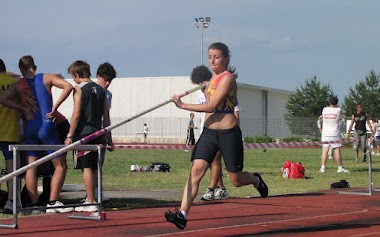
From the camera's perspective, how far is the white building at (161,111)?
232ft

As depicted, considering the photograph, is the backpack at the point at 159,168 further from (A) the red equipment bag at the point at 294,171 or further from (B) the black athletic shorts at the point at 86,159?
(B) the black athletic shorts at the point at 86,159

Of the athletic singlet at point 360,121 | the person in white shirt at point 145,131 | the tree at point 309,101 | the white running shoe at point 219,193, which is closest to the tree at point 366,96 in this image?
the tree at point 309,101

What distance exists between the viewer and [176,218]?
847cm

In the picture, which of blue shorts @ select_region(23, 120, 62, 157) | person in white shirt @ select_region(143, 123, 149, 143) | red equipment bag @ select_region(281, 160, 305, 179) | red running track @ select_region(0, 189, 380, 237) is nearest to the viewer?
red running track @ select_region(0, 189, 380, 237)

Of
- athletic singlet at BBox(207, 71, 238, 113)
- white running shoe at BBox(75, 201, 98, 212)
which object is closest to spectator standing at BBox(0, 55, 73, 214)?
white running shoe at BBox(75, 201, 98, 212)

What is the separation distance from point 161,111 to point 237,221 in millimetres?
62722

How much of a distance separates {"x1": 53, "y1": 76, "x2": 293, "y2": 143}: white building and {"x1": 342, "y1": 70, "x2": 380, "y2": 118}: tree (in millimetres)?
11504

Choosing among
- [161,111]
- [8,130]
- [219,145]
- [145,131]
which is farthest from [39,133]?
[161,111]

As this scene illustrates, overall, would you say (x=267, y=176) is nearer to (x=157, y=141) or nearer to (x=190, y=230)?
(x=190, y=230)

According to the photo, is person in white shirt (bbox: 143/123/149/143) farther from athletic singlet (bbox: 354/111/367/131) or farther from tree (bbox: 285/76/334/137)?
athletic singlet (bbox: 354/111/367/131)

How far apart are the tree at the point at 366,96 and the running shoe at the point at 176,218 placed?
8018 centimetres

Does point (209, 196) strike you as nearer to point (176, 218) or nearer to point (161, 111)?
point (176, 218)

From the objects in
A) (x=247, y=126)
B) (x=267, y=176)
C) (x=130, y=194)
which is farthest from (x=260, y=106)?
(x=130, y=194)

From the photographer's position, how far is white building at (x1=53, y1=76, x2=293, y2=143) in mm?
70812
